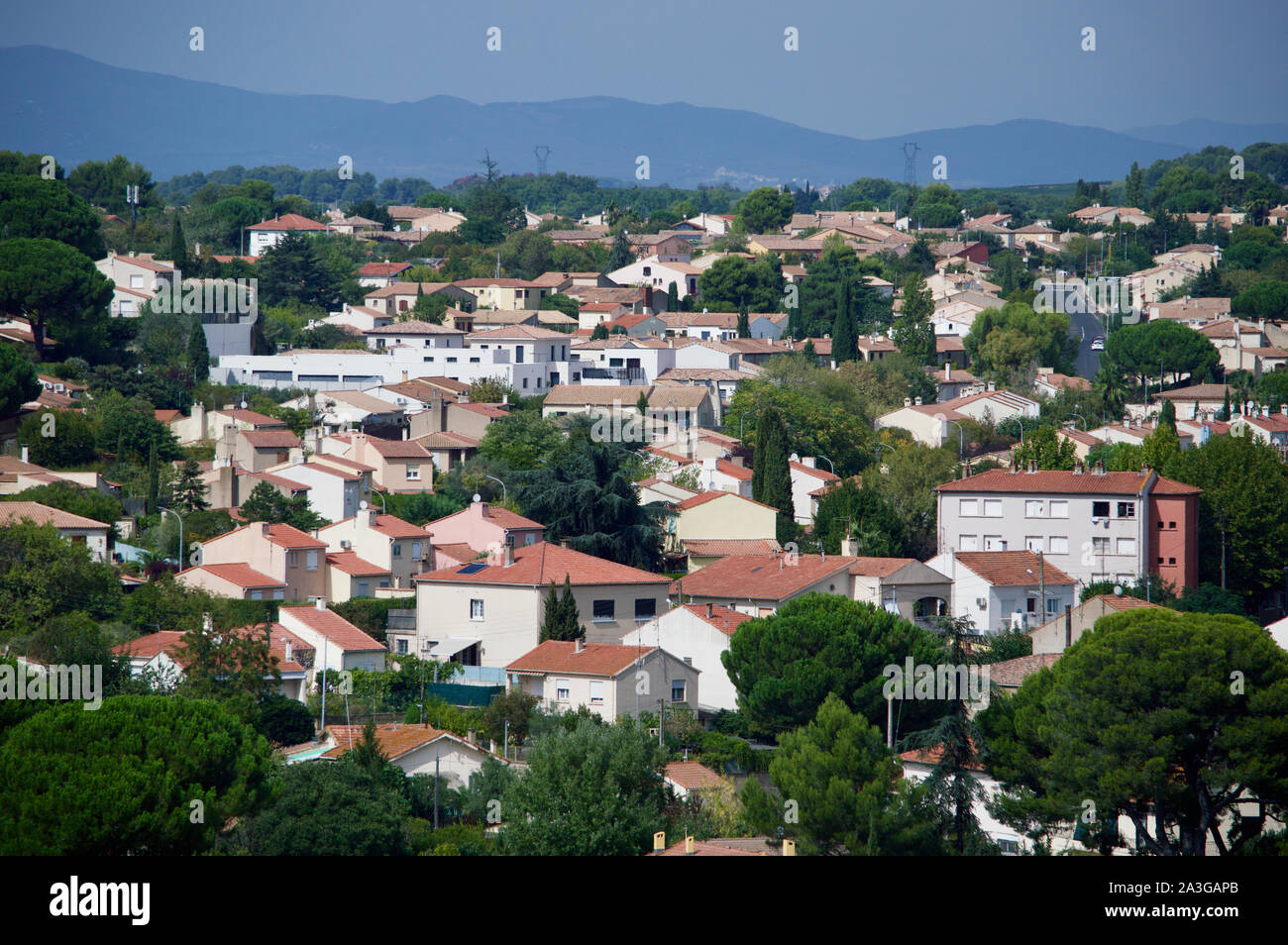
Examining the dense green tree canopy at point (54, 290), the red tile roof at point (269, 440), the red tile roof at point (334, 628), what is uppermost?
the dense green tree canopy at point (54, 290)

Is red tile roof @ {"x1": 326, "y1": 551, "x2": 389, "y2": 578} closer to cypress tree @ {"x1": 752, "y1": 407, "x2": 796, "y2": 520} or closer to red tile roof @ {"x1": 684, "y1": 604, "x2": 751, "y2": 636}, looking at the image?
red tile roof @ {"x1": 684, "y1": 604, "x2": 751, "y2": 636}

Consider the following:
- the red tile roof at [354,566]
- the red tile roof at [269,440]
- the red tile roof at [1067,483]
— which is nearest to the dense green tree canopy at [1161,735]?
the red tile roof at [354,566]

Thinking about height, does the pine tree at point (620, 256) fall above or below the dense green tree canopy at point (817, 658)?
above

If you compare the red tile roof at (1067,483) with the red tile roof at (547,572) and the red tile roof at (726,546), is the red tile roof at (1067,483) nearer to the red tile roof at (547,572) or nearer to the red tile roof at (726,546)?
the red tile roof at (726,546)

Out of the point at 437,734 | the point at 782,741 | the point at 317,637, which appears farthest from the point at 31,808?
the point at 317,637

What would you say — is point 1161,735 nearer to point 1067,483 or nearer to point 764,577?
point 764,577

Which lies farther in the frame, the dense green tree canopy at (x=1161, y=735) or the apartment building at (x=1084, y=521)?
the apartment building at (x=1084, y=521)
